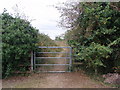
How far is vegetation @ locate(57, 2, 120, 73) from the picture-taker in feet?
12.7

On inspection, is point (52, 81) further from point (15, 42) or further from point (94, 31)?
point (94, 31)

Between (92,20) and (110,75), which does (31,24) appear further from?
(110,75)

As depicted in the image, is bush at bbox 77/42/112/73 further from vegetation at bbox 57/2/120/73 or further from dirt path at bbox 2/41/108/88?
dirt path at bbox 2/41/108/88

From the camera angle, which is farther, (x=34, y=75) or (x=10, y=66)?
(x=34, y=75)

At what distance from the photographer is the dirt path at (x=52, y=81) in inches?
150

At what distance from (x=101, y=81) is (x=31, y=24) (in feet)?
13.0

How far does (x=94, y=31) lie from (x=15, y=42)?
3246mm

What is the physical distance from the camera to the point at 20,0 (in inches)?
193

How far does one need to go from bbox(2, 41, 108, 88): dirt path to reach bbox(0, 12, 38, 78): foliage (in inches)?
21.5

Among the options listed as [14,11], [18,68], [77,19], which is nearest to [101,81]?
Answer: [77,19]

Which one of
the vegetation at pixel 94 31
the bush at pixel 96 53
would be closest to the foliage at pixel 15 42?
the vegetation at pixel 94 31

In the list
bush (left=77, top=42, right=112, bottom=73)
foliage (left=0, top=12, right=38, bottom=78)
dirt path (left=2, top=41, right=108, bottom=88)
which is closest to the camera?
bush (left=77, top=42, right=112, bottom=73)

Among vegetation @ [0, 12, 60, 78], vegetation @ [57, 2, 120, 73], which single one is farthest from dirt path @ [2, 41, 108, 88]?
vegetation @ [57, 2, 120, 73]

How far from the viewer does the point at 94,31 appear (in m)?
4.17
